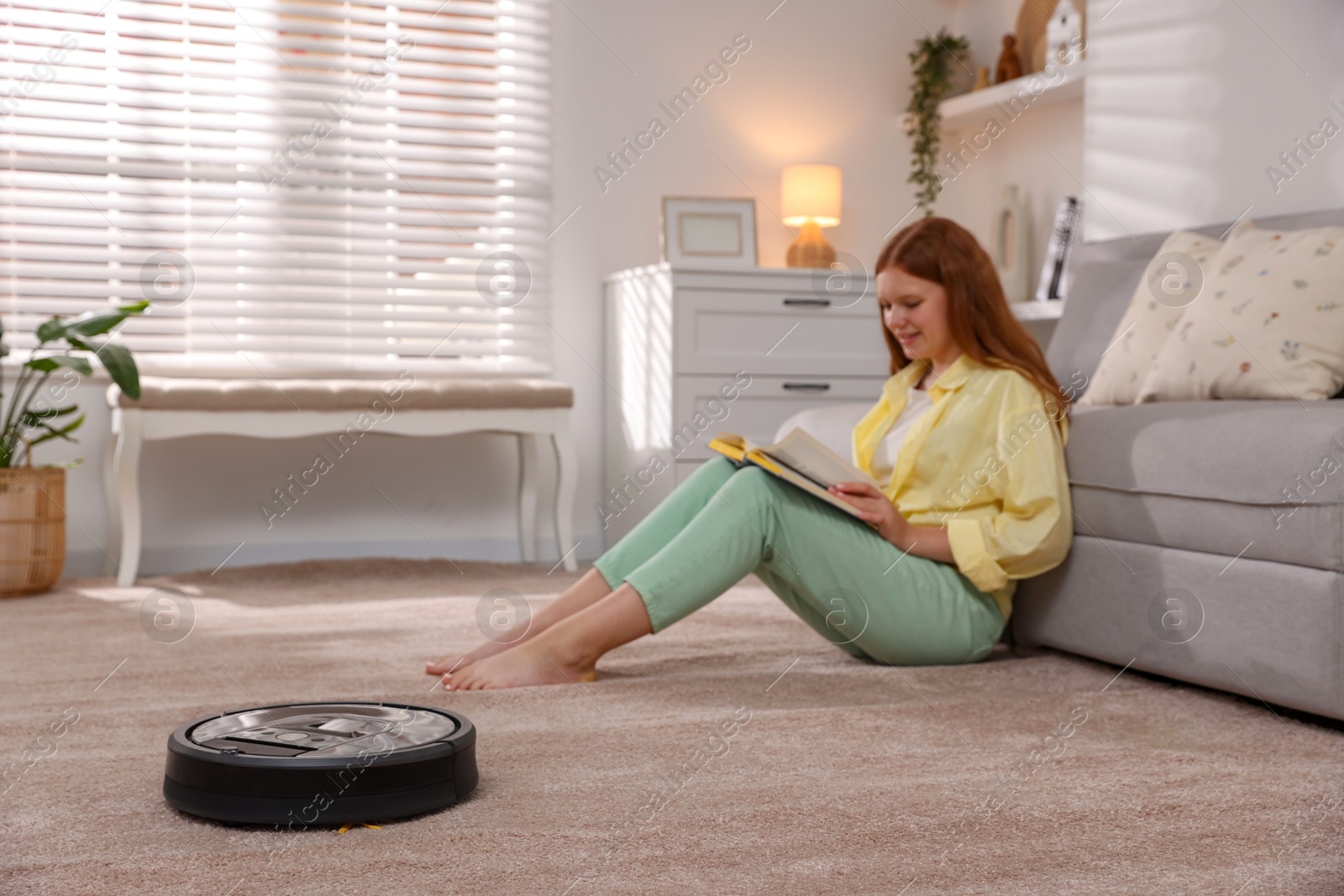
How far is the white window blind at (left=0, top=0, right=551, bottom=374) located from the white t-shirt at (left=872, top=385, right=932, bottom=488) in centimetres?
205

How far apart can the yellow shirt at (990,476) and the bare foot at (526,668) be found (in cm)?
59

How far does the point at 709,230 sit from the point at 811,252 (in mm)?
339

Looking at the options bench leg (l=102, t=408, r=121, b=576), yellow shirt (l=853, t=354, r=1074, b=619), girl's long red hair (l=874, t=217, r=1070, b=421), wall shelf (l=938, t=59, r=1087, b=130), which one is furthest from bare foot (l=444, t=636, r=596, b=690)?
wall shelf (l=938, t=59, r=1087, b=130)

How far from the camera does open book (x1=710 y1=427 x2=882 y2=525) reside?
178 centimetres

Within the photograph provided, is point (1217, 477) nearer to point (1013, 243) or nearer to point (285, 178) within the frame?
point (1013, 243)

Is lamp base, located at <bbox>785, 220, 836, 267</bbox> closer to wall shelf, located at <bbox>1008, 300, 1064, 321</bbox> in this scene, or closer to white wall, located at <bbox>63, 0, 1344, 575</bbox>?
white wall, located at <bbox>63, 0, 1344, 575</bbox>

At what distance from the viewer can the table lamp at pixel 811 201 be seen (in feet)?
13.3

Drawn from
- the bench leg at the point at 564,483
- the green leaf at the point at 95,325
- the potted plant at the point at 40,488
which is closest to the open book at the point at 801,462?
the bench leg at the point at 564,483

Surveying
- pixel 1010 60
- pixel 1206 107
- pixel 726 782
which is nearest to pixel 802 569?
pixel 726 782

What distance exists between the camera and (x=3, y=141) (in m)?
3.42

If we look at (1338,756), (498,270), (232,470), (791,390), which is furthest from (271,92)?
(1338,756)

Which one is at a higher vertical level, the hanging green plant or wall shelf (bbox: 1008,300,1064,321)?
the hanging green plant

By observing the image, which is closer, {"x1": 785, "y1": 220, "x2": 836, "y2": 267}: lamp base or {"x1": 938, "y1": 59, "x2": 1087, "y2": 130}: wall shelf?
{"x1": 938, "y1": 59, "x2": 1087, "y2": 130}: wall shelf

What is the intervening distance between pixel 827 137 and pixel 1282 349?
2.63 meters
